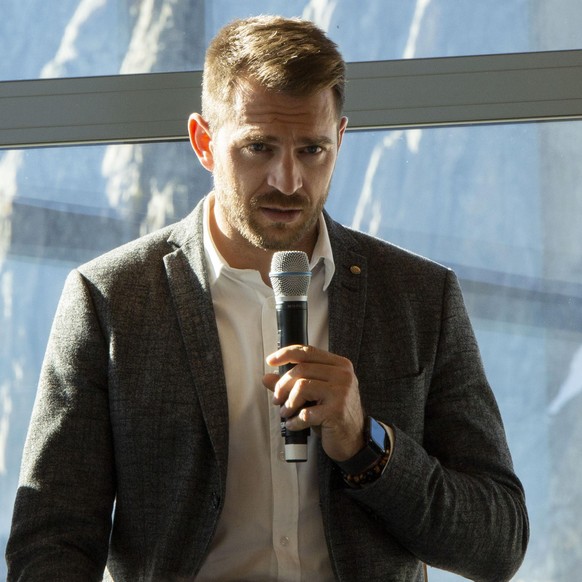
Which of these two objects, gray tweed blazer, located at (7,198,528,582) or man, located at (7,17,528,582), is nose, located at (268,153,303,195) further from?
gray tweed blazer, located at (7,198,528,582)

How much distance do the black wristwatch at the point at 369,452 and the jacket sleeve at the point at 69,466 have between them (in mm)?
542

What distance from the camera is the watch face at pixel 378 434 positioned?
6.43ft

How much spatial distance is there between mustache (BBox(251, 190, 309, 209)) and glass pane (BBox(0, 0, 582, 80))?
1.00 m

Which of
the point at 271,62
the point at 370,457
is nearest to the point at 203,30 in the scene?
the point at 271,62

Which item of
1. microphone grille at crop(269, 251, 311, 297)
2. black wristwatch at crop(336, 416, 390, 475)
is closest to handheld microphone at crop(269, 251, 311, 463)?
microphone grille at crop(269, 251, 311, 297)

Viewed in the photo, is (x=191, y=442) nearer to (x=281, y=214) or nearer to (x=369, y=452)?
(x=369, y=452)

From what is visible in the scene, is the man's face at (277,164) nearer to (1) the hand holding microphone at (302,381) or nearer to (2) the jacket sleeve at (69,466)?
(1) the hand holding microphone at (302,381)

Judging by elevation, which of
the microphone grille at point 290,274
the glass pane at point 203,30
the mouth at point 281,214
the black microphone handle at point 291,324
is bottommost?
the black microphone handle at point 291,324

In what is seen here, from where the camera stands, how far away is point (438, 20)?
3020mm

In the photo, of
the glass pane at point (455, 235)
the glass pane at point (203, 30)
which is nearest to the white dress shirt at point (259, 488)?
the glass pane at point (455, 235)

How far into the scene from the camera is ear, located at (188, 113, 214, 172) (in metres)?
2.34

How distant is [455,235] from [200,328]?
113cm

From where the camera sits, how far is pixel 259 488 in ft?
6.95

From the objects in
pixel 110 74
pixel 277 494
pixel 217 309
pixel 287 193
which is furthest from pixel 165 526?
pixel 110 74
